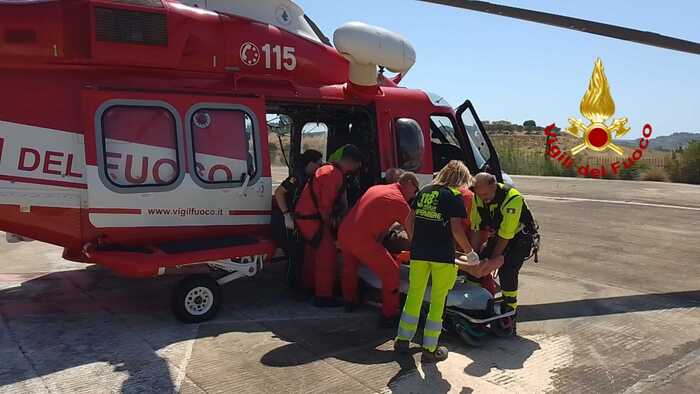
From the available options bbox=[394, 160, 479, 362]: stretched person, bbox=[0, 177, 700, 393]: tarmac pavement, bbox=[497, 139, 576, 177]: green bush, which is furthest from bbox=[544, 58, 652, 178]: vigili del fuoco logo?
bbox=[394, 160, 479, 362]: stretched person

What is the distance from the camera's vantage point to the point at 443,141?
6.98 m

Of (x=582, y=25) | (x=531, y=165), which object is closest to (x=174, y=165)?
(x=582, y=25)

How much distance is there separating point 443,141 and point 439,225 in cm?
298

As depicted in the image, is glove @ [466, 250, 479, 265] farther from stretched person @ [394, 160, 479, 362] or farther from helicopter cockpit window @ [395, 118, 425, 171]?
helicopter cockpit window @ [395, 118, 425, 171]

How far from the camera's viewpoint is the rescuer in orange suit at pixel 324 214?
5480mm

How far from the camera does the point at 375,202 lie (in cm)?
491

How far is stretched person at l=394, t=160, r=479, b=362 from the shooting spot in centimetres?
421

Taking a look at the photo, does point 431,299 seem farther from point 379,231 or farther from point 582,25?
point 582,25

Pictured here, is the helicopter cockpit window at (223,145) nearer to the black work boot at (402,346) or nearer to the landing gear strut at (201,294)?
the landing gear strut at (201,294)

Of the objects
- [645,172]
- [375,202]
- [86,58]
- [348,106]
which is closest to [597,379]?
[375,202]

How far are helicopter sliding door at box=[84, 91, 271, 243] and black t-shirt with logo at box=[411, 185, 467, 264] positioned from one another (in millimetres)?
2009

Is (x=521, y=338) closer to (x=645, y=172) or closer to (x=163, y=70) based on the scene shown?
(x=163, y=70)

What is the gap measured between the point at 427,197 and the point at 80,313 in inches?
142

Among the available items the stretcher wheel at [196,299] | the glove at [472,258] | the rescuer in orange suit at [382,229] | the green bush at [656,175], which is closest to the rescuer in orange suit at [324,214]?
the rescuer in orange suit at [382,229]
